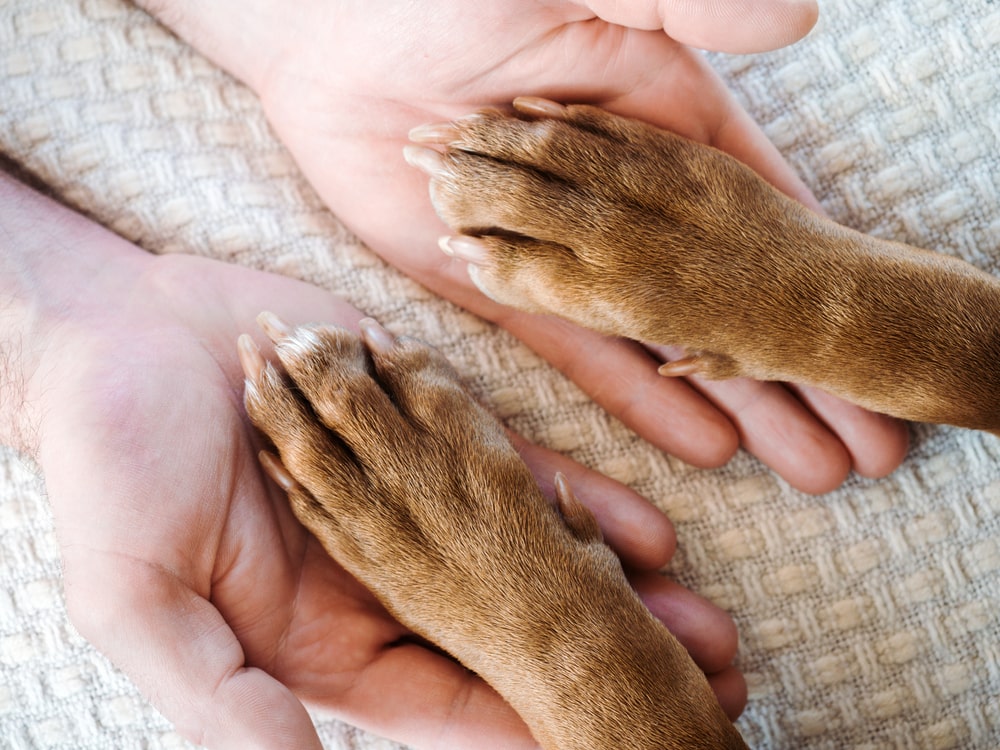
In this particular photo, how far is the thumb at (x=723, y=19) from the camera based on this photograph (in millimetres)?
942

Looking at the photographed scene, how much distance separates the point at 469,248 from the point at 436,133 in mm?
147

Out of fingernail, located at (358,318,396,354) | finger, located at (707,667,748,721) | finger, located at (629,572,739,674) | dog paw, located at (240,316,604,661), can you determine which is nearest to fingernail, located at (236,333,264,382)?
dog paw, located at (240,316,604,661)

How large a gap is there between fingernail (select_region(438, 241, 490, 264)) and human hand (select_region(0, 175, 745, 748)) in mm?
226

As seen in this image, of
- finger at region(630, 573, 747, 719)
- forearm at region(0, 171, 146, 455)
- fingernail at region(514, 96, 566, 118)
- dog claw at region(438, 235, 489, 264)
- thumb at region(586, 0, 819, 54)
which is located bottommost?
finger at region(630, 573, 747, 719)

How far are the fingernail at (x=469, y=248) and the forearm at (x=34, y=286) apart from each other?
1.54ft

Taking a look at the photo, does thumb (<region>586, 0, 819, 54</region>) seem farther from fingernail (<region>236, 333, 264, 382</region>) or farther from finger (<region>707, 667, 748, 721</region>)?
finger (<region>707, 667, 748, 721</region>)

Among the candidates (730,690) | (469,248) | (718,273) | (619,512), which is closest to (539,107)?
(469,248)

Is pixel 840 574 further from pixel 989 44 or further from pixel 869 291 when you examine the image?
pixel 989 44

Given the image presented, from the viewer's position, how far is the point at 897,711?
1166 millimetres

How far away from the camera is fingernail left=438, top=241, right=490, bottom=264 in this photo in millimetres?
997

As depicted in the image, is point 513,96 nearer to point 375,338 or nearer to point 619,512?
point 375,338

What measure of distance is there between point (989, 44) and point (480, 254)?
2.72 feet

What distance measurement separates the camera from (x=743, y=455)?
1233 millimetres

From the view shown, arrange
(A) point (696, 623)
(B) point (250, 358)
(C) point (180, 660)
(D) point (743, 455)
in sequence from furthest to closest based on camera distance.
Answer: (D) point (743, 455)
(A) point (696, 623)
(B) point (250, 358)
(C) point (180, 660)
